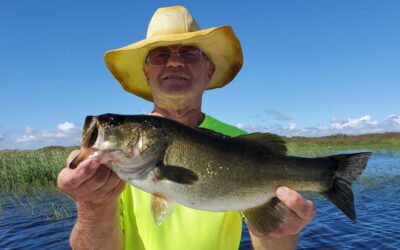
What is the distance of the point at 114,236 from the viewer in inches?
159

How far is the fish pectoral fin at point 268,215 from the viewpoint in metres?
3.52

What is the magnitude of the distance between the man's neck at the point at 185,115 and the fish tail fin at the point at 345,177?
1943 mm

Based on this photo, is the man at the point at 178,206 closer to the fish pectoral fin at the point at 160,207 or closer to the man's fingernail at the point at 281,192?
the man's fingernail at the point at 281,192

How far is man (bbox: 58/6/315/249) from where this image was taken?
3.40 metres

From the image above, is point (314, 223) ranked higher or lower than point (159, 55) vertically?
lower

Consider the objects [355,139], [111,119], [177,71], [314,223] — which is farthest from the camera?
[355,139]

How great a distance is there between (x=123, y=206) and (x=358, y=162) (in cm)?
261

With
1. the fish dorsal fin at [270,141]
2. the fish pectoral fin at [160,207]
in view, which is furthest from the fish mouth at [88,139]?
the fish dorsal fin at [270,141]

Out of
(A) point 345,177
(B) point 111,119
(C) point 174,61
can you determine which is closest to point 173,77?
(C) point 174,61

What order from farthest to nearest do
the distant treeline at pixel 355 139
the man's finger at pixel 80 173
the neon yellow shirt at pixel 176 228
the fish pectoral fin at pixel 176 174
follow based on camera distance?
the distant treeline at pixel 355 139 → the neon yellow shirt at pixel 176 228 → the fish pectoral fin at pixel 176 174 → the man's finger at pixel 80 173

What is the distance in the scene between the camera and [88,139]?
3180 millimetres

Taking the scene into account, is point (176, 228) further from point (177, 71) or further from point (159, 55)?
point (159, 55)

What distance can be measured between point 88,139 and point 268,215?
1736 mm

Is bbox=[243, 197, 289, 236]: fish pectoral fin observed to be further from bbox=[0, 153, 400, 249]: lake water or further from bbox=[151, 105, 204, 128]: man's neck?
bbox=[0, 153, 400, 249]: lake water
